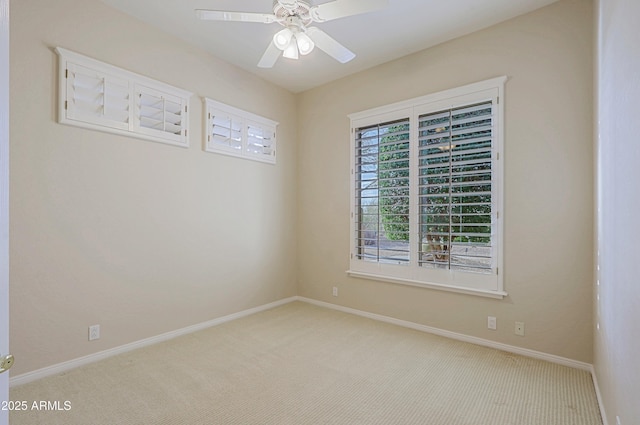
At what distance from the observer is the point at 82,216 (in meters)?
2.62

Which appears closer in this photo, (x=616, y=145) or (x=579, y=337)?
(x=616, y=145)

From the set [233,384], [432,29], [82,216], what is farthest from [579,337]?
[82,216]

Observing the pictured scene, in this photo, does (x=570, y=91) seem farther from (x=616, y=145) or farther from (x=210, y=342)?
(x=210, y=342)

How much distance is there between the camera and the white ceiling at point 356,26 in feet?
8.95

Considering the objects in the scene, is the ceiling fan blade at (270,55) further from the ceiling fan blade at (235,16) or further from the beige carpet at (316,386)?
the beige carpet at (316,386)

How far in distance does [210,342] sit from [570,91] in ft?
13.1

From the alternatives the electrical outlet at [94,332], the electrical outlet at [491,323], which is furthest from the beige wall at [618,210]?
the electrical outlet at [94,332]

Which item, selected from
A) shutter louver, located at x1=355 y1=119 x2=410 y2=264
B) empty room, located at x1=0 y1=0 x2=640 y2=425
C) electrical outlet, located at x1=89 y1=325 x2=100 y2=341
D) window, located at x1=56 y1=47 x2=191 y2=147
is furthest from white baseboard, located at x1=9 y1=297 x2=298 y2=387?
window, located at x1=56 y1=47 x2=191 y2=147

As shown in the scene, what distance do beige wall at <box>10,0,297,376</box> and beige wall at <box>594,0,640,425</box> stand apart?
343 cm

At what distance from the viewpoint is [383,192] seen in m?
3.75

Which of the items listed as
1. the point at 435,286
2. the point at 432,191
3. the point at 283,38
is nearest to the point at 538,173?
the point at 432,191

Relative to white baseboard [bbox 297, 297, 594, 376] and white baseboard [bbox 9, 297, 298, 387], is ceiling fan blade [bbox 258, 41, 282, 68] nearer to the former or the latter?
white baseboard [bbox 9, 297, 298, 387]

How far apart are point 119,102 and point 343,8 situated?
2188 mm

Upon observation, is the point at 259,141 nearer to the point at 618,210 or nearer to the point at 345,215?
the point at 345,215
